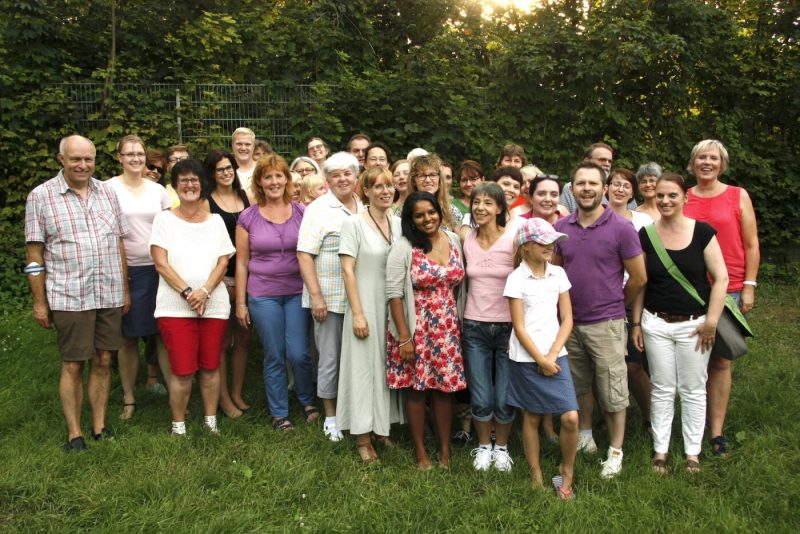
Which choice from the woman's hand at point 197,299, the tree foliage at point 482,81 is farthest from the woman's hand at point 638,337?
the tree foliage at point 482,81

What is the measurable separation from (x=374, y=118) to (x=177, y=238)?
580 cm

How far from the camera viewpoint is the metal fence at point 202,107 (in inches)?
365

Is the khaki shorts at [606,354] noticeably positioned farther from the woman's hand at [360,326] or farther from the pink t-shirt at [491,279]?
the woman's hand at [360,326]

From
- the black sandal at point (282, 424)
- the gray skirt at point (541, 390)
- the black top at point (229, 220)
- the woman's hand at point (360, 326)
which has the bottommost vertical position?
the black sandal at point (282, 424)

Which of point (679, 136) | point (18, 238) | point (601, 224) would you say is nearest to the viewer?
point (601, 224)

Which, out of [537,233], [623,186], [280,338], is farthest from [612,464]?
[280,338]

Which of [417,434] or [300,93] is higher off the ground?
[300,93]

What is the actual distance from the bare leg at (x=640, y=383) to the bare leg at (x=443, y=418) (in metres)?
1.45

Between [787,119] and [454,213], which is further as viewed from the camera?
[787,119]

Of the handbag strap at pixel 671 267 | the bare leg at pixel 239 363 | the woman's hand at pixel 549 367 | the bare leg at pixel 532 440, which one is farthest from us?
the bare leg at pixel 239 363

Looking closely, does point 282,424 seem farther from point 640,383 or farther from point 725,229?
point 725,229

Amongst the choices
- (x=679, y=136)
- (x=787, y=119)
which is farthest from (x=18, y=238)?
(x=787, y=119)

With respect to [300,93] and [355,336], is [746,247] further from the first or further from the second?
[300,93]

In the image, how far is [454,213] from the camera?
508 centimetres
